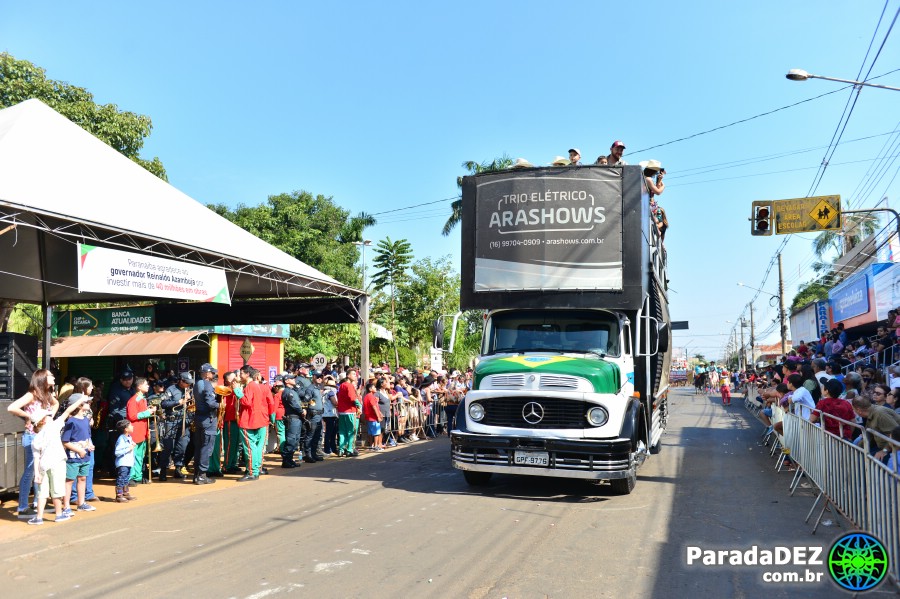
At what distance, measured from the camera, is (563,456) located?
9.26 metres

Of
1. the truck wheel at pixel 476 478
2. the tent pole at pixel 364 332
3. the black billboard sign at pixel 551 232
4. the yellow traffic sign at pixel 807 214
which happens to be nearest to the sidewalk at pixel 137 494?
the tent pole at pixel 364 332

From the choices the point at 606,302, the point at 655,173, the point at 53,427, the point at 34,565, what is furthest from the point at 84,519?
the point at 655,173

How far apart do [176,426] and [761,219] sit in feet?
50.4

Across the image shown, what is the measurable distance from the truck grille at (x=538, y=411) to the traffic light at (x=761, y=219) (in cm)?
1209

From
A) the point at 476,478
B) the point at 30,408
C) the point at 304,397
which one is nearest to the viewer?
the point at 30,408

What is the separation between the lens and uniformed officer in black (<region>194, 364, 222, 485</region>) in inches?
456

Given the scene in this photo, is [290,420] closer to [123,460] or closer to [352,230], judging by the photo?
[123,460]

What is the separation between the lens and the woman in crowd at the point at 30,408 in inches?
334

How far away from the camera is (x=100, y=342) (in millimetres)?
26109

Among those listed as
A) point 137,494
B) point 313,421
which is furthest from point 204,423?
point 313,421

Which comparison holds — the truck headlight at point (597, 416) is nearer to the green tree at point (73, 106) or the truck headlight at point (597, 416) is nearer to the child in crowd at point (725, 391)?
the green tree at point (73, 106)

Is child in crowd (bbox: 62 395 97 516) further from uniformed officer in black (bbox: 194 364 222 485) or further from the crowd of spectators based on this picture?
uniformed officer in black (bbox: 194 364 222 485)

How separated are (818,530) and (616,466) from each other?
2.41 meters

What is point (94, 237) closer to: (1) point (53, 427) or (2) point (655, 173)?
(1) point (53, 427)
